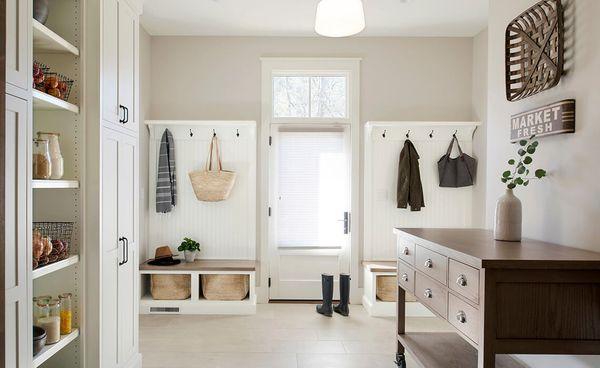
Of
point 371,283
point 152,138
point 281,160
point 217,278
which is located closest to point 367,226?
point 371,283

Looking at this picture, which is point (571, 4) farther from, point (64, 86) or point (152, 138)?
point (152, 138)

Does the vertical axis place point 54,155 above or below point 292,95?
below

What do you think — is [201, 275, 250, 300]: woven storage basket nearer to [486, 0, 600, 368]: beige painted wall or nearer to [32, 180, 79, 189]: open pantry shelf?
[32, 180, 79, 189]: open pantry shelf

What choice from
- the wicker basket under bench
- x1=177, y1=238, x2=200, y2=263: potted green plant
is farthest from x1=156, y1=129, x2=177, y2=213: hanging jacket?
the wicker basket under bench

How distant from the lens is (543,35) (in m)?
1.97

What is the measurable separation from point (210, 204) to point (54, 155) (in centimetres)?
258

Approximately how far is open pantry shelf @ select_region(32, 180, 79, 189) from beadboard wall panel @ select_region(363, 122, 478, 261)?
122 inches

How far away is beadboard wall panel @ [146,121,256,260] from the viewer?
4.61 meters

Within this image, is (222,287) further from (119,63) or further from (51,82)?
(51,82)

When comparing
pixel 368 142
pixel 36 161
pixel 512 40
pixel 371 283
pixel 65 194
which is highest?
pixel 512 40

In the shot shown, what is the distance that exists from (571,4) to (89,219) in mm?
2503

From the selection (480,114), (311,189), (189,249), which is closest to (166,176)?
(189,249)

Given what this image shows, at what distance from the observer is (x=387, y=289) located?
4301 millimetres

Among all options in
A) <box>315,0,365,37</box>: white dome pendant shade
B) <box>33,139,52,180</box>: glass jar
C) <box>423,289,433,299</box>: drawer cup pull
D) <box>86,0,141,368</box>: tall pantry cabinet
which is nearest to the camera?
<box>33,139,52,180</box>: glass jar
